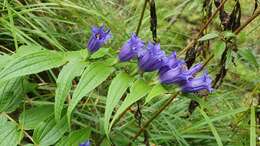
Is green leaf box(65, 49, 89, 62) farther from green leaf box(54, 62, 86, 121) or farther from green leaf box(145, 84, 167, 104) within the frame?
green leaf box(145, 84, 167, 104)

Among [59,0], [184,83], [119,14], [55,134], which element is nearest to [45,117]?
[55,134]

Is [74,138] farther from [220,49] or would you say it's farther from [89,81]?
[220,49]

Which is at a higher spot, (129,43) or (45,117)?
(129,43)

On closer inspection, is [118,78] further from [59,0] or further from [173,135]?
[59,0]

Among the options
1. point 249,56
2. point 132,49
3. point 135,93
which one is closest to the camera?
point 135,93

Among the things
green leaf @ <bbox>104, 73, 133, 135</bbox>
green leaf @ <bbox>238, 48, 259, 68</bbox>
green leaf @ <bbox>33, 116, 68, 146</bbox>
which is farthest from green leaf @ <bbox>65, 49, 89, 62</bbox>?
green leaf @ <bbox>238, 48, 259, 68</bbox>

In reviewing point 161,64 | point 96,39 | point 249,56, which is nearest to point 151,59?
point 161,64
